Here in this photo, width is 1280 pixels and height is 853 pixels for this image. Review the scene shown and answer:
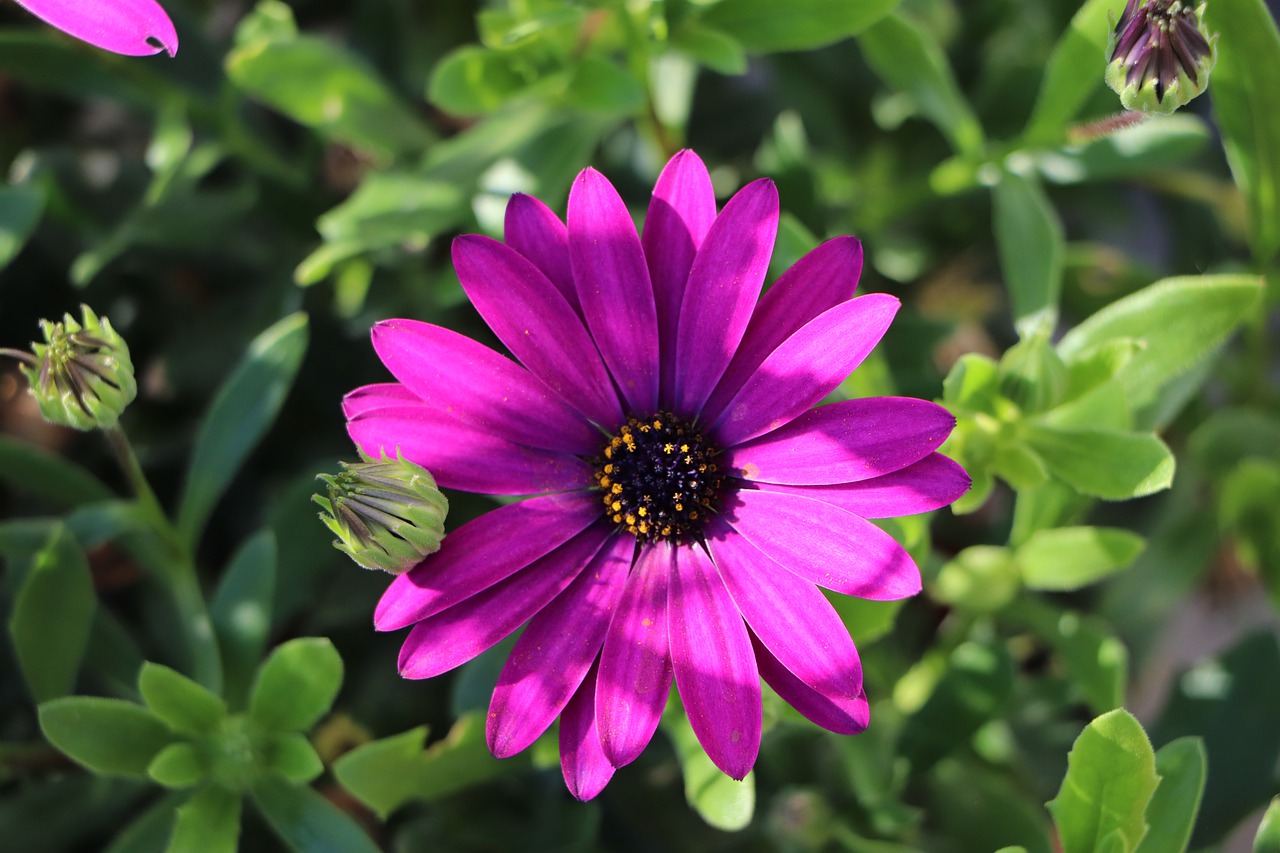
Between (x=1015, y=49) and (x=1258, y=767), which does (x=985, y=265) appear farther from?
(x=1258, y=767)

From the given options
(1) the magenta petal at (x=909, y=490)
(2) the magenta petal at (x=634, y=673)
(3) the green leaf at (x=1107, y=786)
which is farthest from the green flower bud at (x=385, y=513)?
(3) the green leaf at (x=1107, y=786)

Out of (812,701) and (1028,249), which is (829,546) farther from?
(1028,249)

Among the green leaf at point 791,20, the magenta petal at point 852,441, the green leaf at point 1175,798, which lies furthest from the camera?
the green leaf at point 791,20

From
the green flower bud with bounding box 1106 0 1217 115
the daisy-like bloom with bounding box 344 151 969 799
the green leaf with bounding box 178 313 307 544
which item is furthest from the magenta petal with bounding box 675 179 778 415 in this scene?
the green leaf with bounding box 178 313 307 544

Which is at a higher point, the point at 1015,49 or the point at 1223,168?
the point at 1015,49

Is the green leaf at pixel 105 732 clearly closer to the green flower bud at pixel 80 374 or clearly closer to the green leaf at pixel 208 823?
the green leaf at pixel 208 823

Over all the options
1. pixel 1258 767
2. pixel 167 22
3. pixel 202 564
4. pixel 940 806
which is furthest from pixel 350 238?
pixel 1258 767
